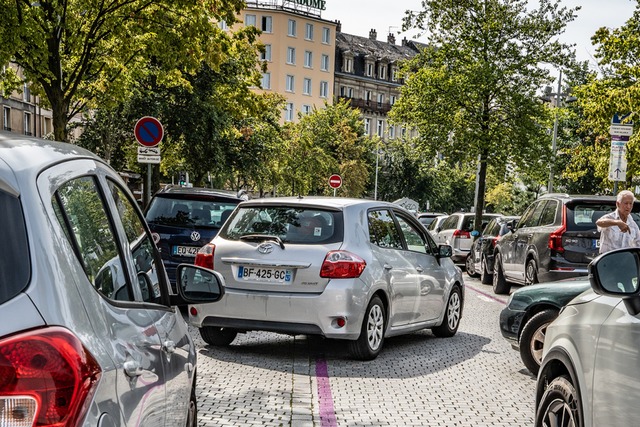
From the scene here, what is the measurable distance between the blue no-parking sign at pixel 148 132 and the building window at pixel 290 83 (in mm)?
82990

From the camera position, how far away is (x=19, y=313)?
220 centimetres

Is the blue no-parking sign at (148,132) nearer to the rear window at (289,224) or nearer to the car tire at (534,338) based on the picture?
the rear window at (289,224)

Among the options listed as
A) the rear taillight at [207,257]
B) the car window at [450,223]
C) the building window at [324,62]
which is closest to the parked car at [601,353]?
the rear taillight at [207,257]

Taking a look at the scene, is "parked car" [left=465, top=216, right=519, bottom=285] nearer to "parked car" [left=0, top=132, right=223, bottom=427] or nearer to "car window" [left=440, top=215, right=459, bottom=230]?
"car window" [left=440, top=215, right=459, bottom=230]

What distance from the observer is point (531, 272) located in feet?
53.4

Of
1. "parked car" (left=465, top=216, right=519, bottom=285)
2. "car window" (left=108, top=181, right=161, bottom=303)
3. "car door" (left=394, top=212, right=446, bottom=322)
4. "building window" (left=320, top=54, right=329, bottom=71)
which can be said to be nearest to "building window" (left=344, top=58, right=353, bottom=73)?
"building window" (left=320, top=54, right=329, bottom=71)

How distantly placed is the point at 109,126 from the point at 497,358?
30.6 metres

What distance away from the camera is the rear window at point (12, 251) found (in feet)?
7.41

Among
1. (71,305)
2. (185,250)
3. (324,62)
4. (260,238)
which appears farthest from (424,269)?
(324,62)

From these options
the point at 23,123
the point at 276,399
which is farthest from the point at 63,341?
the point at 23,123

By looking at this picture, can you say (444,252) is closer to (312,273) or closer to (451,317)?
(451,317)

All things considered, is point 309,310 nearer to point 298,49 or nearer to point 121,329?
point 121,329

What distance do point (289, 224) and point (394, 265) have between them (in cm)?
123

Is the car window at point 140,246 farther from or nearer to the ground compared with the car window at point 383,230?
farther from the ground
